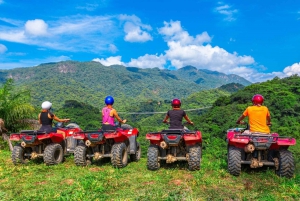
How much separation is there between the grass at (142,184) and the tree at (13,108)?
223 inches

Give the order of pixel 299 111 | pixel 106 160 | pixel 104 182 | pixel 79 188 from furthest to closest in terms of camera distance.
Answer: pixel 299 111, pixel 106 160, pixel 104 182, pixel 79 188

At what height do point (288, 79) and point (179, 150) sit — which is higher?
point (288, 79)

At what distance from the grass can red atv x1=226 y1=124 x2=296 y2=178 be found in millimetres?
244

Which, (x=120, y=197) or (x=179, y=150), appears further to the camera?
(x=179, y=150)

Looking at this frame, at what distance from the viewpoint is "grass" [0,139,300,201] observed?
515cm

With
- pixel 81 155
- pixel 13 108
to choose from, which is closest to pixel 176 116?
pixel 81 155

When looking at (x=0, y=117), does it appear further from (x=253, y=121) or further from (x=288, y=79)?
(x=288, y=79)

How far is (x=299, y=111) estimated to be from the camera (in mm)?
25344

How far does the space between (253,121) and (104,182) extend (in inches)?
153

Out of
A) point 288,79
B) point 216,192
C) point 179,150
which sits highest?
point 288,79

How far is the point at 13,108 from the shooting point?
12.8 meters

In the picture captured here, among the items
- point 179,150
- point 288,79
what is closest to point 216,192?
point 179,150

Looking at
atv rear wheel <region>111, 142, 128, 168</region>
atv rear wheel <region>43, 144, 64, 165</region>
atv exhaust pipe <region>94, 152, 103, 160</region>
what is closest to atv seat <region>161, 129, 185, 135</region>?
atv rear wheel <region>111, 142, 128, 168</region>

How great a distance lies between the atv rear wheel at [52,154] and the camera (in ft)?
26.1
